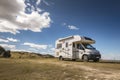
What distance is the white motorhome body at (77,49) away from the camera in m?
22.1

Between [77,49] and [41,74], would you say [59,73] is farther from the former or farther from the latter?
[77,49]

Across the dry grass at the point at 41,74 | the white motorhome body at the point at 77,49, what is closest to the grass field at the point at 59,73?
the dry grass at the point at 41,74

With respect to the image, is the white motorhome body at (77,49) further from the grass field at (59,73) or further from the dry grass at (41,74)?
the dry grass at (41,74)

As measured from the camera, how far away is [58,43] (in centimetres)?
2811

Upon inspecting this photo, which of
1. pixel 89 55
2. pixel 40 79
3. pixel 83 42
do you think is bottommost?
pixel 40 79

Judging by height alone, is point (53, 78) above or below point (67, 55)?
below

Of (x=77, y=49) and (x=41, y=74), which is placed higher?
(x=77, y=49)

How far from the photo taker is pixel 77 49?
23719 millimetres

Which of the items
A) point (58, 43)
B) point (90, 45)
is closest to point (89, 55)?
point (90, 45)

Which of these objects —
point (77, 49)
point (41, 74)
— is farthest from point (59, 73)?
point (77, 49)

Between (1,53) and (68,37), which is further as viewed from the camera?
(1,53)

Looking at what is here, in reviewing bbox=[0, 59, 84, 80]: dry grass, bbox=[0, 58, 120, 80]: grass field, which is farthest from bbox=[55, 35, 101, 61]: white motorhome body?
bbox=[0, 59, 84, 80]: dry grass

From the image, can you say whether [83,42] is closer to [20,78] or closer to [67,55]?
[67,55]

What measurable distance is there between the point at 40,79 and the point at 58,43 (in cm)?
1859
